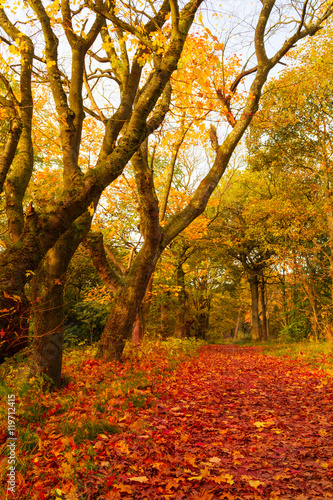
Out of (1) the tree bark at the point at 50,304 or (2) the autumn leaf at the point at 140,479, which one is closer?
(2) the autumn leaf at the point at 140,479

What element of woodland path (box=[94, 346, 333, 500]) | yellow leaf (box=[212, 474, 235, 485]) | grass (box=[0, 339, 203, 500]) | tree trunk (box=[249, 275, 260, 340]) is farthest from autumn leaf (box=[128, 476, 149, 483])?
tree trunk (box=[249, 275, 260, 340])

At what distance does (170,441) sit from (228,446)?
606mm

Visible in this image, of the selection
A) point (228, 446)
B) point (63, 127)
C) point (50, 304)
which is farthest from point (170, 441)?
point (63, 127)

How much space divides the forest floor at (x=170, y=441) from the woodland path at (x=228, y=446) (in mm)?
10

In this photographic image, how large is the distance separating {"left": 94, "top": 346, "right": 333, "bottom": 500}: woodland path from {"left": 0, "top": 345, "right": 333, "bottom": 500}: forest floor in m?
0.01

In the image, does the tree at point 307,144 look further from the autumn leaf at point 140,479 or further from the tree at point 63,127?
the autumn leaf at point 140,479

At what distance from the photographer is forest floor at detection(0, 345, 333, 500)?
8.39ft

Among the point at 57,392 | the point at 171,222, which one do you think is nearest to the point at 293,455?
the point at 57,392

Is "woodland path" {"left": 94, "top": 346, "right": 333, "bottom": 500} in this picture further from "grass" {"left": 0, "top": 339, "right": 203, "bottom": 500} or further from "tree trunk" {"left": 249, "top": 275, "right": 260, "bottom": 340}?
"tree trunk" {"left": 249, "top": 275, "right": 260, "bottom": 340}

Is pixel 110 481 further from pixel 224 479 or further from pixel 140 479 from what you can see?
pixel 224 479

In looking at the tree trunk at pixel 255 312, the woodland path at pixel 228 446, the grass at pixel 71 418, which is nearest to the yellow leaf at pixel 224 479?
the woodland path at pixel 228 446

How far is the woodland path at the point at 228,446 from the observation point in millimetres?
2551

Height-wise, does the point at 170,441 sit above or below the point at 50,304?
below

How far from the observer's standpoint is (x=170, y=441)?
3.47 meters
